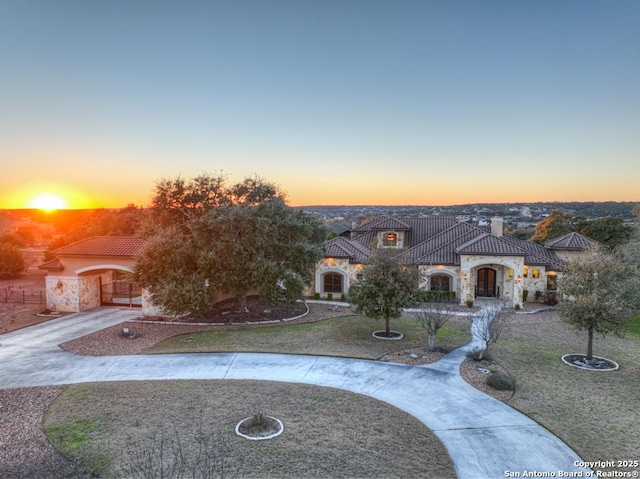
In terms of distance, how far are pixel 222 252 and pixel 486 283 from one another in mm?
19959

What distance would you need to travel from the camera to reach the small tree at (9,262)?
37.1 m

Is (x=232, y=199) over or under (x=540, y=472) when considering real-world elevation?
over

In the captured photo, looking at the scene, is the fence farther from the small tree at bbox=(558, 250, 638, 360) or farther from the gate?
the small tree at bbox=(558, 250, 638, 360)

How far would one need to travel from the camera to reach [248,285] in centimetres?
1980

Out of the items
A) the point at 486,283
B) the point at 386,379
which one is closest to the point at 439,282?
the point at 486,283

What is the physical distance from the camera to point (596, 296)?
13398mm

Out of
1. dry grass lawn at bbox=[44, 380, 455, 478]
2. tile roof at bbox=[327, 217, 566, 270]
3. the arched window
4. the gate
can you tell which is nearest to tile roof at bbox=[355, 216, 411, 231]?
tile roof at bbox=[327, 217, 566, 270]

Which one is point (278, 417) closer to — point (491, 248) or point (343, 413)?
point (343, 413)

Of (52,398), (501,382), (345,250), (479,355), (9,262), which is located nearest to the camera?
(52,398)

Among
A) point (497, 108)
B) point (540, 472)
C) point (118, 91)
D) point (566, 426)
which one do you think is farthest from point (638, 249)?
point (118, 91)

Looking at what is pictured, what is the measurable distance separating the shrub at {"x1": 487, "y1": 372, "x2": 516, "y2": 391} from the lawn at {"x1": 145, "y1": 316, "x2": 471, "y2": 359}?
13.6 feet

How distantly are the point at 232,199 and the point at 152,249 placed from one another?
17.4 feet

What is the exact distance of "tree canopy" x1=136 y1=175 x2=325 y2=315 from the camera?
18953 millimetres

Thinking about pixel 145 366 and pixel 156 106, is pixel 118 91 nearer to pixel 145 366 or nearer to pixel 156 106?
pixel 156 106
